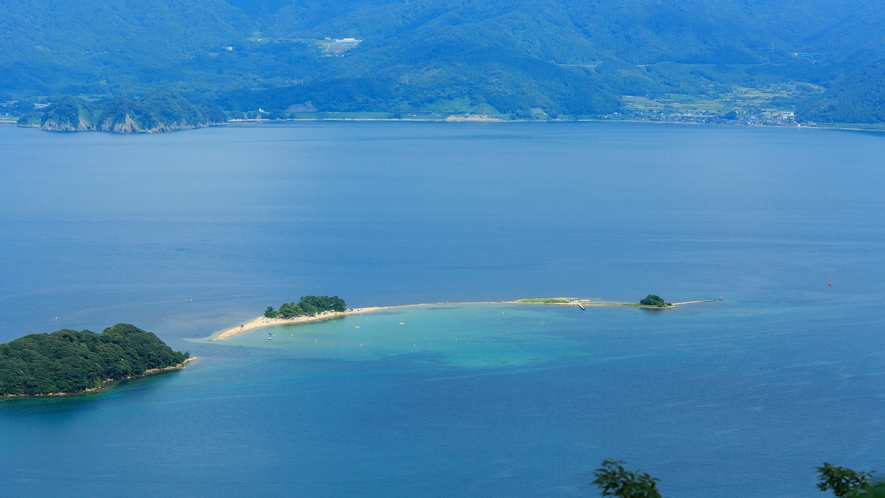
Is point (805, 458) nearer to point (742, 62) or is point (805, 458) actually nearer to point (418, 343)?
point (418, 343)

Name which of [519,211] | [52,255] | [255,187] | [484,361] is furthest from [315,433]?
[255,187]

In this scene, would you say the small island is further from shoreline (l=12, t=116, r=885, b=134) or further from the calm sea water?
shoreline (l=12, t=116, r=885, b=134)

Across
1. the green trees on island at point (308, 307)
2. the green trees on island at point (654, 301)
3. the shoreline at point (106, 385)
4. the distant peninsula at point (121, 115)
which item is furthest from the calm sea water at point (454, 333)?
the distant peninsula at point (121, 115)

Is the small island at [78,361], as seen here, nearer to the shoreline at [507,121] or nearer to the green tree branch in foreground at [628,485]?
the green tree branch in foreground at [628,485]

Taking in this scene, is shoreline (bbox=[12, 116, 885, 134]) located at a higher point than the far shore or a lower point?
higher

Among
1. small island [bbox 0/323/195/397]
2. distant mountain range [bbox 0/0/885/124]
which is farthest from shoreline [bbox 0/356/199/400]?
distant mountain range [bbox 0/0/885/124]

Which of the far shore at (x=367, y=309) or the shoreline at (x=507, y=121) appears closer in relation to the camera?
the far shore at (x=367, y=309)

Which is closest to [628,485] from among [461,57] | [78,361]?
[78,361]
